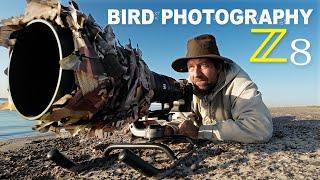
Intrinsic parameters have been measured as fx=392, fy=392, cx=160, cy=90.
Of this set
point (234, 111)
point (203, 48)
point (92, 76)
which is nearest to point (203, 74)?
point (203, 48)

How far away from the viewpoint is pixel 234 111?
374 centimetres

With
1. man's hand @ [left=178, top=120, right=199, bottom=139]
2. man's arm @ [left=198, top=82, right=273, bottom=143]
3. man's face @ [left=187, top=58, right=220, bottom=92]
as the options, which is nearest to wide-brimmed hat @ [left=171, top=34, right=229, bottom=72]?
man's face @ [left=187, top=58, right=220, bottom=92]

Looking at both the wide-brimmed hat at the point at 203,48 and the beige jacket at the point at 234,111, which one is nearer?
the beige jacket at the point at 234,111

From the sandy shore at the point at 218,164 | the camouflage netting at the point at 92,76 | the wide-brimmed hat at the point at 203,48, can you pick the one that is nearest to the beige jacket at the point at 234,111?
the sandy shore at the point at 218,164

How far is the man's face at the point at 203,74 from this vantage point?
408 cm

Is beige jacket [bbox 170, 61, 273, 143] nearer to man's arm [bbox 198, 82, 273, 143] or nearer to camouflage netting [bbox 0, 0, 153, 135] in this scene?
man's arm [bbox 198, 82, 273, 143]

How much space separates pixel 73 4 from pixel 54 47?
33 centimetres

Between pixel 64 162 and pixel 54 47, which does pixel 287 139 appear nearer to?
pixel 64 162

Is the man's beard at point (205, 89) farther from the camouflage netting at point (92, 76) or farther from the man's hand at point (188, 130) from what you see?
the camouflage netting at point (92, 76)

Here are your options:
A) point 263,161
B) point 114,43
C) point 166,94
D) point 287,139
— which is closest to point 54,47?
point 114,43

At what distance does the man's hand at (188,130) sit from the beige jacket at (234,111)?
0.15ft

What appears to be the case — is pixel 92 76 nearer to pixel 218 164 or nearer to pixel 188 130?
pixel 218 164

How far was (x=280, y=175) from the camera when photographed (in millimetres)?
2615

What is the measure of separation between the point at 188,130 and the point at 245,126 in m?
0.50
